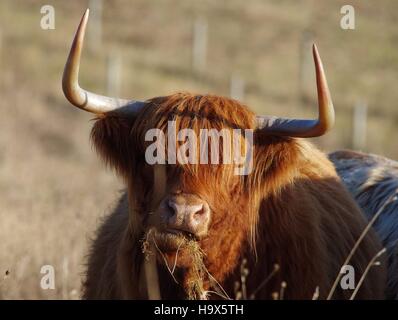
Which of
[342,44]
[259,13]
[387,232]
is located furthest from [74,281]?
[259,13]

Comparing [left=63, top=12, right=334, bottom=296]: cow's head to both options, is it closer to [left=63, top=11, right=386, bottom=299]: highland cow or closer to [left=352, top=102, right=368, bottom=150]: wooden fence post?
[left=63, top=11, right=386, bottom=299]: highland cow

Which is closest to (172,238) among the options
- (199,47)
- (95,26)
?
(199,47)

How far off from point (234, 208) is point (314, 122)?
2.26 feet

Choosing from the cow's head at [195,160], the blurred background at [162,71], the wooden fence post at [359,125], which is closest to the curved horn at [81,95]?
the cow's head at [195,160]

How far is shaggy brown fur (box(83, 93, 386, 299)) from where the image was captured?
5.54 m

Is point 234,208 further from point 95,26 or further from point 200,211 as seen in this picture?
point 95,26

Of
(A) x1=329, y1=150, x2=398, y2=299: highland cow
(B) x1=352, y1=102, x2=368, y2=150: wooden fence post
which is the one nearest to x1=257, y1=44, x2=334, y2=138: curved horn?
(A) x1=329, y1=150, x2=398, y2=299: highland cow

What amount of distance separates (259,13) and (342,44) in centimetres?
427

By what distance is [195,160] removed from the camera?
546 centimetres

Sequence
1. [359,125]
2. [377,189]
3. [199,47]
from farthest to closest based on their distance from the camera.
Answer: [199,47] < [359,125] < [377,189]

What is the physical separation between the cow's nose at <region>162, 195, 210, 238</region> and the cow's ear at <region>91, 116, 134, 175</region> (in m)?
0.78

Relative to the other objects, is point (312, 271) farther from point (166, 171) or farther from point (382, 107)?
point (382, 107)

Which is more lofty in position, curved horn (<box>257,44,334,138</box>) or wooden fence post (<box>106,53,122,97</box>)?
wooden fence post (<box>106,53,122,97</box>)

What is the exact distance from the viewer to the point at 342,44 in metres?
34.2
